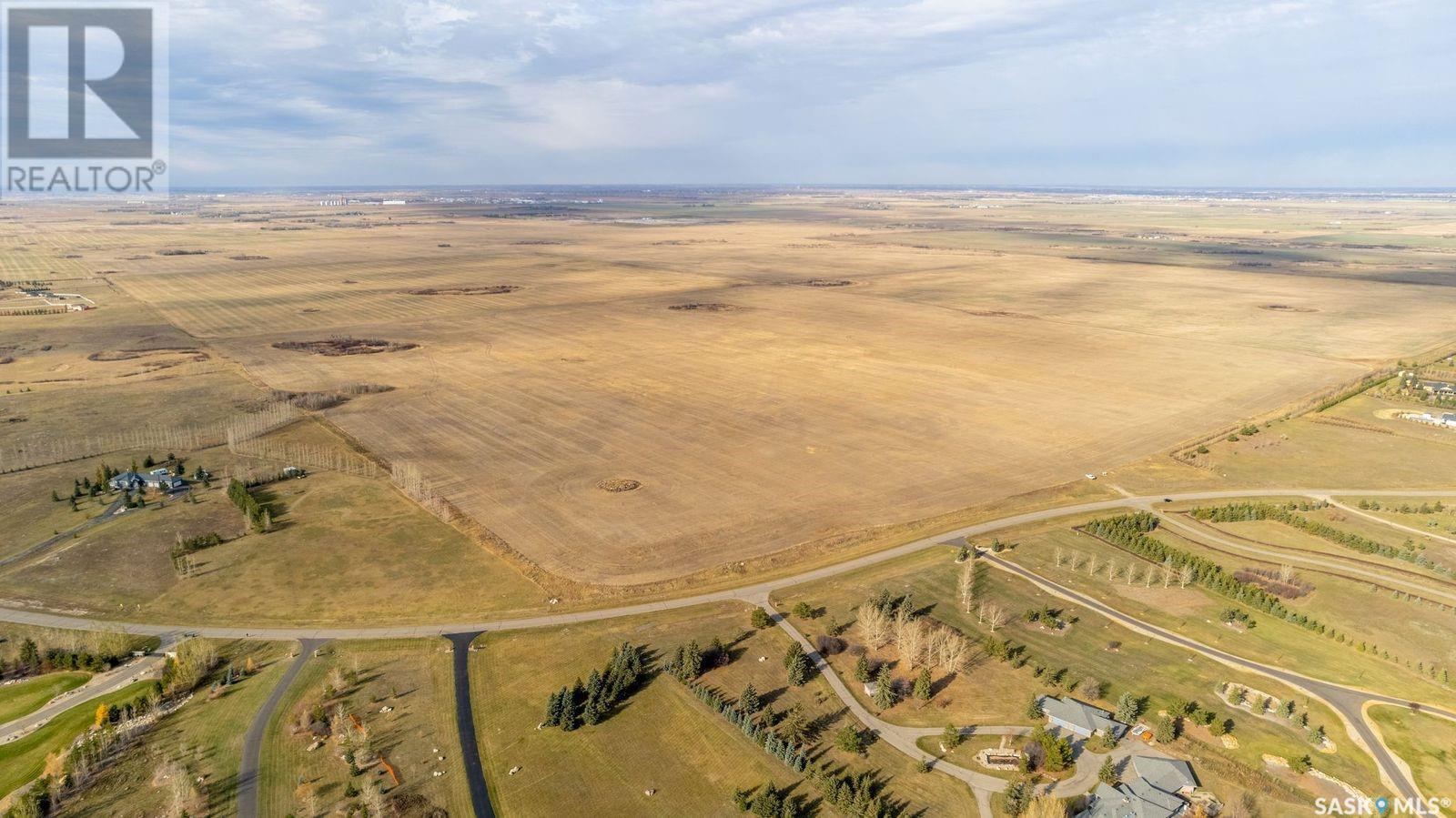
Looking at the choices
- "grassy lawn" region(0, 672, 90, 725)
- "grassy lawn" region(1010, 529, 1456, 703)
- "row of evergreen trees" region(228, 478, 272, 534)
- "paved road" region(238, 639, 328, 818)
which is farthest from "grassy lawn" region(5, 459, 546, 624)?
"grassy lawn" region(1010, 529, 1456, 703)

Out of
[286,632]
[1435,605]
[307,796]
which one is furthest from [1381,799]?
[286,632]

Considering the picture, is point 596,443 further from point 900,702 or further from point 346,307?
point 346,307

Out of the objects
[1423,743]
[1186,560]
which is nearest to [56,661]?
[1186,560]

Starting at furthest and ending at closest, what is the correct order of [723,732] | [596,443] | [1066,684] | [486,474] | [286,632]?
[596,443] → [486,474] → [286,632] → [1066,684] → [723,732]

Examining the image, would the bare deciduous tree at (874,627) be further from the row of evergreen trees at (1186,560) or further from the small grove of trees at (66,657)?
the small grove of trees at (66,657)

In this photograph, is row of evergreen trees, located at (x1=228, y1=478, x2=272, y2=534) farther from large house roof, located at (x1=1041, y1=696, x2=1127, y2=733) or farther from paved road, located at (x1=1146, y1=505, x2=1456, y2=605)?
paved road, located at (x1=1146, y1=505, x2=1456, y2=605)
